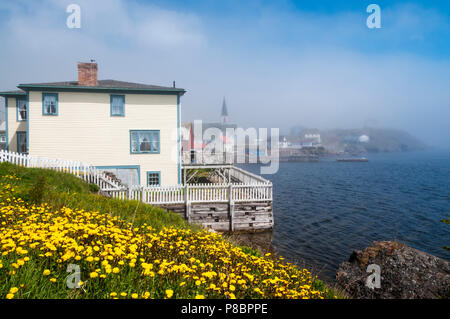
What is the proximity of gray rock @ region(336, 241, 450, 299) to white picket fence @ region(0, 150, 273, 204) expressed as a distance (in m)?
7.80

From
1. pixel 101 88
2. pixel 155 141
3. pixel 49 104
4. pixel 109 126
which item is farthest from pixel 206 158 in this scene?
pixel 49 104

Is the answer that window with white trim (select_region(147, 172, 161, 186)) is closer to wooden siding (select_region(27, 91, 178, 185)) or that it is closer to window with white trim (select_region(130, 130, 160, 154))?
wooden siding (select_region(27, 91, 178, 185))

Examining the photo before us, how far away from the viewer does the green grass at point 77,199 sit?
9223 mm

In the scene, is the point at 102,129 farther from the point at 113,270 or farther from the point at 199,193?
the point at 113,270

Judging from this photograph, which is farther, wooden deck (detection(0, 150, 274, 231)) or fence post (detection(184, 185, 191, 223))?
fence post (detection(184, 185, 191, 223))

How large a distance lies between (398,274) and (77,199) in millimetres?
12117

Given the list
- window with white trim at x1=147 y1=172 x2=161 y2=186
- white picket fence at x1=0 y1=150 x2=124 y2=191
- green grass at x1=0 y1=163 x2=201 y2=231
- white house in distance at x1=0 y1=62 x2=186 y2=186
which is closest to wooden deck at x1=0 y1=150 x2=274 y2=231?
white picket fence at x1=0 y1=150 x2=124 y2=191

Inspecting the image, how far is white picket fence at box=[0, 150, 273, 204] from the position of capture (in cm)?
1745

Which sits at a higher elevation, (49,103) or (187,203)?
(49,103)

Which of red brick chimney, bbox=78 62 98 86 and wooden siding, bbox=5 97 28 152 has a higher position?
red brick chimney, bbox=78 62 98 86

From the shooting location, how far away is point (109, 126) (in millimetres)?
22031

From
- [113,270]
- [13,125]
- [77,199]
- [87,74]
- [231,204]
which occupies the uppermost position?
[87,74]

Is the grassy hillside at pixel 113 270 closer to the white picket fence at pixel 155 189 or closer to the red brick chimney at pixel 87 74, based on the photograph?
the white picket fence at pixel 155 189
